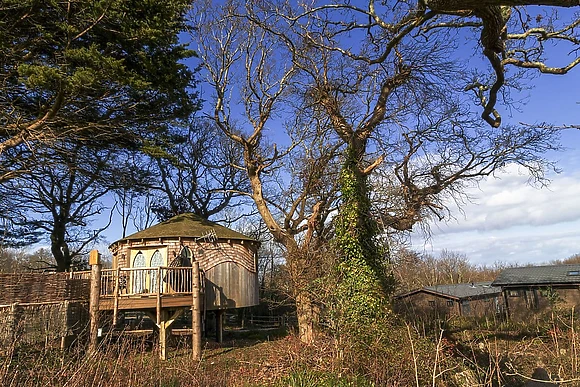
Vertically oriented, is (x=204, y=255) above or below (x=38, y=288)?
above

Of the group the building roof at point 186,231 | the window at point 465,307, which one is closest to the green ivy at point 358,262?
the building roof at point 186,231

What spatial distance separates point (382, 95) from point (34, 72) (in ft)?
28.3

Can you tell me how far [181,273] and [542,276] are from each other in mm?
21200

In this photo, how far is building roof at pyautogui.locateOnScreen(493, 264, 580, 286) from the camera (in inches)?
918

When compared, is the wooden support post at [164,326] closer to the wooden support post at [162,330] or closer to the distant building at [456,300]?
the wooden support post at [162,330]

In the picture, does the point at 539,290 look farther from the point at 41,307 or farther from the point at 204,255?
the point at 41,307

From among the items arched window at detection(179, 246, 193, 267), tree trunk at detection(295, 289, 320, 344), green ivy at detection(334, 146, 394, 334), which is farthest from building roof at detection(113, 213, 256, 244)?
green ivy at detection(334, 146, 394, 334)

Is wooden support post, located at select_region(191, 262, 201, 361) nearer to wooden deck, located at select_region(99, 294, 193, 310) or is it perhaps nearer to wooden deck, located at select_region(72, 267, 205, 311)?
wooden deck, located at select_region(72, 267, 205, 311)

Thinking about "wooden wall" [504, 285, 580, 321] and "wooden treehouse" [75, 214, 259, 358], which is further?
"wooden wall" [504, 285, 580, 321]

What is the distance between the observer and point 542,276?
→ 2456 centimetres

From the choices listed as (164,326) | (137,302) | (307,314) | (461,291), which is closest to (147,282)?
(137,302)

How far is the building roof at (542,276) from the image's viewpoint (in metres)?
23.3

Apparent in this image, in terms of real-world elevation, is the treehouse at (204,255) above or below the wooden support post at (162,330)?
above

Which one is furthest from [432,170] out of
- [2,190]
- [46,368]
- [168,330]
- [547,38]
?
[2,190]
